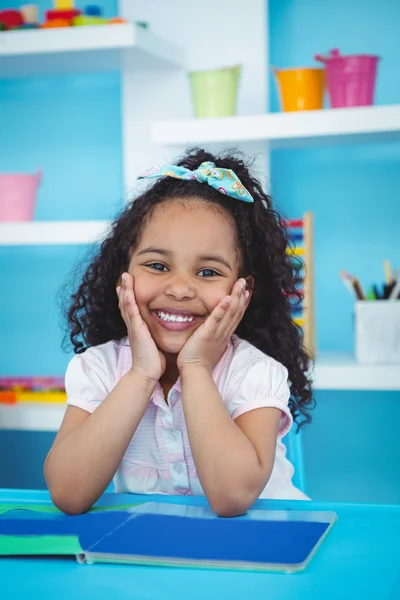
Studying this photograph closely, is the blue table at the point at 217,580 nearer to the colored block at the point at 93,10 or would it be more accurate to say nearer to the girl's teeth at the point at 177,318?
the girl's teeth at the point at 177,318

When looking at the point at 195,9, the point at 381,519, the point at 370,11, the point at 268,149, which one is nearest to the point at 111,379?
the point at 381,519

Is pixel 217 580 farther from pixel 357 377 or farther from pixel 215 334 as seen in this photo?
pixel 357 377

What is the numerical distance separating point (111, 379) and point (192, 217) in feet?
0.81

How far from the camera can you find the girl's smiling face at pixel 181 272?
1169 millimetres

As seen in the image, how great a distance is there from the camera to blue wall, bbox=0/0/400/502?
7.25ft

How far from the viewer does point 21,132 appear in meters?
2.43

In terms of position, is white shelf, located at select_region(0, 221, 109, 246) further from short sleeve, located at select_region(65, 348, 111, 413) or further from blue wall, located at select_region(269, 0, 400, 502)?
short sleeve, located at select_region(65, 348, 111, 413)

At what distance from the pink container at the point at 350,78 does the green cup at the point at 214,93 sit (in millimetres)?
206

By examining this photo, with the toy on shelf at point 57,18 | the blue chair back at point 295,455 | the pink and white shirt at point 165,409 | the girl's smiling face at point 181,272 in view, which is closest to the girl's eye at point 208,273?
the girl's smiling face at point 181,272

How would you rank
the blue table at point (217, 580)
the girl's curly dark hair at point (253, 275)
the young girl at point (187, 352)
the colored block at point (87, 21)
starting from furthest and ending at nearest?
the colored block at point (87, 21)
the girl's curly dark hair at point (253, 275)
the young girl at point (187, 352)
the blue table at point (217, 580)

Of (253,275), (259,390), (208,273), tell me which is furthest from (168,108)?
(259,390)

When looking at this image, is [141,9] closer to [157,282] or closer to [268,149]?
[268,149]

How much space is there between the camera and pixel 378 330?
6.49 ft

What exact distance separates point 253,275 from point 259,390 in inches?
9.2
